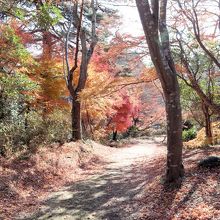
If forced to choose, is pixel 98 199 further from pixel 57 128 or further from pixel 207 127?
pixel 207 127

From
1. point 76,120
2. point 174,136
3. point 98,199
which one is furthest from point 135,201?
point 76,120

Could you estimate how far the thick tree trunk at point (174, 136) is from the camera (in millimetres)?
6972

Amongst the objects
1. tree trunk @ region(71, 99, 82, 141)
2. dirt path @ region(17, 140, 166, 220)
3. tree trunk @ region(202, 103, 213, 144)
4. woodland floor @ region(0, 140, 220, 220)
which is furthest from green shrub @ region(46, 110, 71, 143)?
tree trunk @ region(202, 103, 213, 144)

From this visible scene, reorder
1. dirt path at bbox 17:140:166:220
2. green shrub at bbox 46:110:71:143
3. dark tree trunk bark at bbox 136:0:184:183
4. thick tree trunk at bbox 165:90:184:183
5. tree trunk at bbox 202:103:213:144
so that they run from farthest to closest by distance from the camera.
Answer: tree trunk at bbox 202:103:213:144, green shrub at bbox 46:110:71:143, thick tree trunk at bbox 165:90:184:183, dark tree trunk bark at bbox 136:0:184:183, dirt path at bbox 17:140:166:220

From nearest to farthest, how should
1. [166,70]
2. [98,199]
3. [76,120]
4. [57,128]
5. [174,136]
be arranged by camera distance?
[166,70] < [174,136] < [98,199] < [57,128] < [76,120]

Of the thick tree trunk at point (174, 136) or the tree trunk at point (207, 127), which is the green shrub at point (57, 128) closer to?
the thick tree trunk at point (174, 136)

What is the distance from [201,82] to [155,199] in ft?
30.2

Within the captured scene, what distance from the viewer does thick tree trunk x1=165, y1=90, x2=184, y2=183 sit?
6.97 meters

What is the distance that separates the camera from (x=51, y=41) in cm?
1900

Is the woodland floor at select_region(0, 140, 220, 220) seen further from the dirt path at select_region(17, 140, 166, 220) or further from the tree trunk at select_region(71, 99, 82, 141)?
the tree trunk at select_region(71, 99, 82, 141)

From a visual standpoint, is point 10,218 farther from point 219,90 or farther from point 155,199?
point 219,90

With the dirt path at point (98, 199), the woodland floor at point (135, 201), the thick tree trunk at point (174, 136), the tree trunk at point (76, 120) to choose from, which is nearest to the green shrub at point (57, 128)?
the tree trunk at point (76, 120)

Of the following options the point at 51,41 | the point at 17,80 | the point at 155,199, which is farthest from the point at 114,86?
the point at 51,41

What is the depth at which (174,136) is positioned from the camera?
7.08 meters
